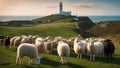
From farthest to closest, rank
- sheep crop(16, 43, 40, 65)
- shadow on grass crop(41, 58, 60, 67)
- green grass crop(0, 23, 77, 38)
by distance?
green grass crop(0, 23, 77, 38)
shadow on grass crop(41, 58, 60, 67)
sheep crop(16, 43, 40, 65)

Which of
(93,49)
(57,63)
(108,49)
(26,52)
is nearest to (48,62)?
(57,63)

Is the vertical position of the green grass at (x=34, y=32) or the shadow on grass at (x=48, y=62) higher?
the green grass at (x=34, y=32)

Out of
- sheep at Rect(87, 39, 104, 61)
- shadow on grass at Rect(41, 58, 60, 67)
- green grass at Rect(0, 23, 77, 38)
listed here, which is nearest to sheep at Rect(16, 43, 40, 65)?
shadow on grass at Rect(41, 58, 60, 67)

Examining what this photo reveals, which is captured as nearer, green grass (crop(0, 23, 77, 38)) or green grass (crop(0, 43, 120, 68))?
green grass (crop(0, 43, 120, 68))

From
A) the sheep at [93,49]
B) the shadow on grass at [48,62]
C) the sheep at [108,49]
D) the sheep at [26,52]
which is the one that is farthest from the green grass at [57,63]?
the sheep at [108,49]

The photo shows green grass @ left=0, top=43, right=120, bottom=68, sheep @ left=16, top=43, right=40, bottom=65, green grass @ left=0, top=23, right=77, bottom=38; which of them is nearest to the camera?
sheep @ left=16, top=43, right=40, bottom=65

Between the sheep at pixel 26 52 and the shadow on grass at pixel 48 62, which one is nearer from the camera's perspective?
the sheep at pixel 26 52

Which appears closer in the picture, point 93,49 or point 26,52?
point 26,52

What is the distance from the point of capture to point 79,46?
95.7 feet

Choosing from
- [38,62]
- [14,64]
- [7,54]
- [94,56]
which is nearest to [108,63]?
[94,56]

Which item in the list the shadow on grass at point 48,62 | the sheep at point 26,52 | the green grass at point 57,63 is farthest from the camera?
the shadow on grass at point 48,62

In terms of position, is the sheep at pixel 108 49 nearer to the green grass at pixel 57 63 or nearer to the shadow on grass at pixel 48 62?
the green grass at pixel 57 63

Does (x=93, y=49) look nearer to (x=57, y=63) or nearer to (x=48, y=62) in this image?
(x=57, y=63)

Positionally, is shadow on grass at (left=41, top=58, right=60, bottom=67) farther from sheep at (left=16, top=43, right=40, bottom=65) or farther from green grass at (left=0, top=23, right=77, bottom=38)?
green grass at (left=0, top=23, right=77, bottom=38)
